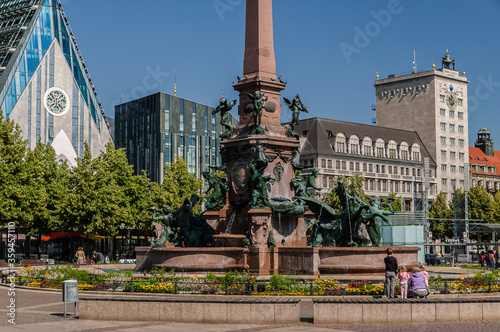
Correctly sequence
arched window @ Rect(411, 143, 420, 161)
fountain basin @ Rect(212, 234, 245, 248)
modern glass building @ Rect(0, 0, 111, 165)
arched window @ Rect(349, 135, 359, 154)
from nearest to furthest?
fountain basin @ Rect(212, 234, 245, 248), modern glass building @ Rect(0, 0, 111, 165), arched window @ Rect(349, 135, 359, 154), arched window @ Rect(411, 143, 420, 161)

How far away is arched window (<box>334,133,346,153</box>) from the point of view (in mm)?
110000

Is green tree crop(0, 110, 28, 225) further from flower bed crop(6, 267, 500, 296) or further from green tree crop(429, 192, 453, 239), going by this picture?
green tree crop(429, 192, 453, 239)

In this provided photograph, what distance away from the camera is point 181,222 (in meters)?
33.5

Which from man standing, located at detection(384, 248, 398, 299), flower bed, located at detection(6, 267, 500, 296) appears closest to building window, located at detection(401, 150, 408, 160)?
flower bed, located at detection(6, 267, 500, 296)

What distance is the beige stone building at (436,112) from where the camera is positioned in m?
128

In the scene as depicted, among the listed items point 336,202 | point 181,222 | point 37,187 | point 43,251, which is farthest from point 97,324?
point 43,251

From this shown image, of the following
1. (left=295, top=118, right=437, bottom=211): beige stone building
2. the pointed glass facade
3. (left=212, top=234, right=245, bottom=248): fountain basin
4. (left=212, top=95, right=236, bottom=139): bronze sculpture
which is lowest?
(left=212, top=234, right=245, bottom=248): fountain basin

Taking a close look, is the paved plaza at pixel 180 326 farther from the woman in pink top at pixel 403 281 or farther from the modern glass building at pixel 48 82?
the modern glass building at pixel 48 82

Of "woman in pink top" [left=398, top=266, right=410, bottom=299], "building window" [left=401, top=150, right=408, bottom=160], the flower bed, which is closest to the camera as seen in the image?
"woman in pink top" [left=398, top=266, right=410, bottom=299]

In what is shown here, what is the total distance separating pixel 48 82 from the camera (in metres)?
101

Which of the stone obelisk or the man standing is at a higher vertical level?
the stone obelisk

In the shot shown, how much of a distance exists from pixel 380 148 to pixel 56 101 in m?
50.0

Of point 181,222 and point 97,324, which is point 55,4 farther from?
point 97,324

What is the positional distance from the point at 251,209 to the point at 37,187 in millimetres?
28310
